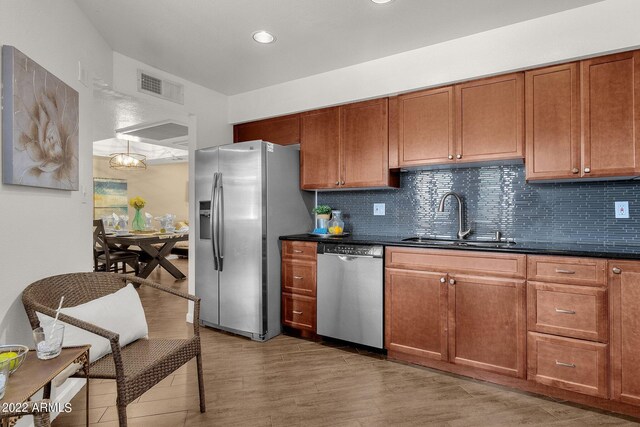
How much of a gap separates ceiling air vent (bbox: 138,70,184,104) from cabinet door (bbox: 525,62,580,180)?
307 cm

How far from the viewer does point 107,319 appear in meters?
1.77

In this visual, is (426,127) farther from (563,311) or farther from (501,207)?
(563,311)

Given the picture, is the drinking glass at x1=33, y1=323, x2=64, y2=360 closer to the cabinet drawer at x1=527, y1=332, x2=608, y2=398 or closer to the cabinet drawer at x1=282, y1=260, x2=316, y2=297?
the cabinet drawer at x1=282, y1=260, x2=316, y2=297

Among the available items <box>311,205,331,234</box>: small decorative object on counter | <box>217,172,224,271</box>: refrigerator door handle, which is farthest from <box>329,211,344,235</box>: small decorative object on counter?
<box>217,172,224,271</box>: refrigerator door handle

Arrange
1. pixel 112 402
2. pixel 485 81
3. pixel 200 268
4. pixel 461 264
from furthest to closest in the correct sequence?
pixel 200 268
pixel 485 81
pixel 461 264
pixel 112 402

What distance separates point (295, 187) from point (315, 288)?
104 centimetres

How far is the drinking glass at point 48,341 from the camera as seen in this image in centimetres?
128

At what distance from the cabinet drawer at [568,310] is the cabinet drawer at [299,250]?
1.69 meters

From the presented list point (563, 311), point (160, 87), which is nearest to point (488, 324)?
point (563, 311)

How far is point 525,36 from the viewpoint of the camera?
248 centimetres

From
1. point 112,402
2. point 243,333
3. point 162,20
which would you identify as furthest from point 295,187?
point 112,402

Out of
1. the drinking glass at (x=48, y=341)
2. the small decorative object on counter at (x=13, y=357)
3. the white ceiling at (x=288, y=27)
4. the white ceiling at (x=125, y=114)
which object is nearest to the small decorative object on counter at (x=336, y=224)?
the white ceiling at (x=288, y=27)

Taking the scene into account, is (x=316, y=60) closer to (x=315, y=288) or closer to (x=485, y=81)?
(x=485, y=81)

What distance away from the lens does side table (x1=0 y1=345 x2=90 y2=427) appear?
99 cm
